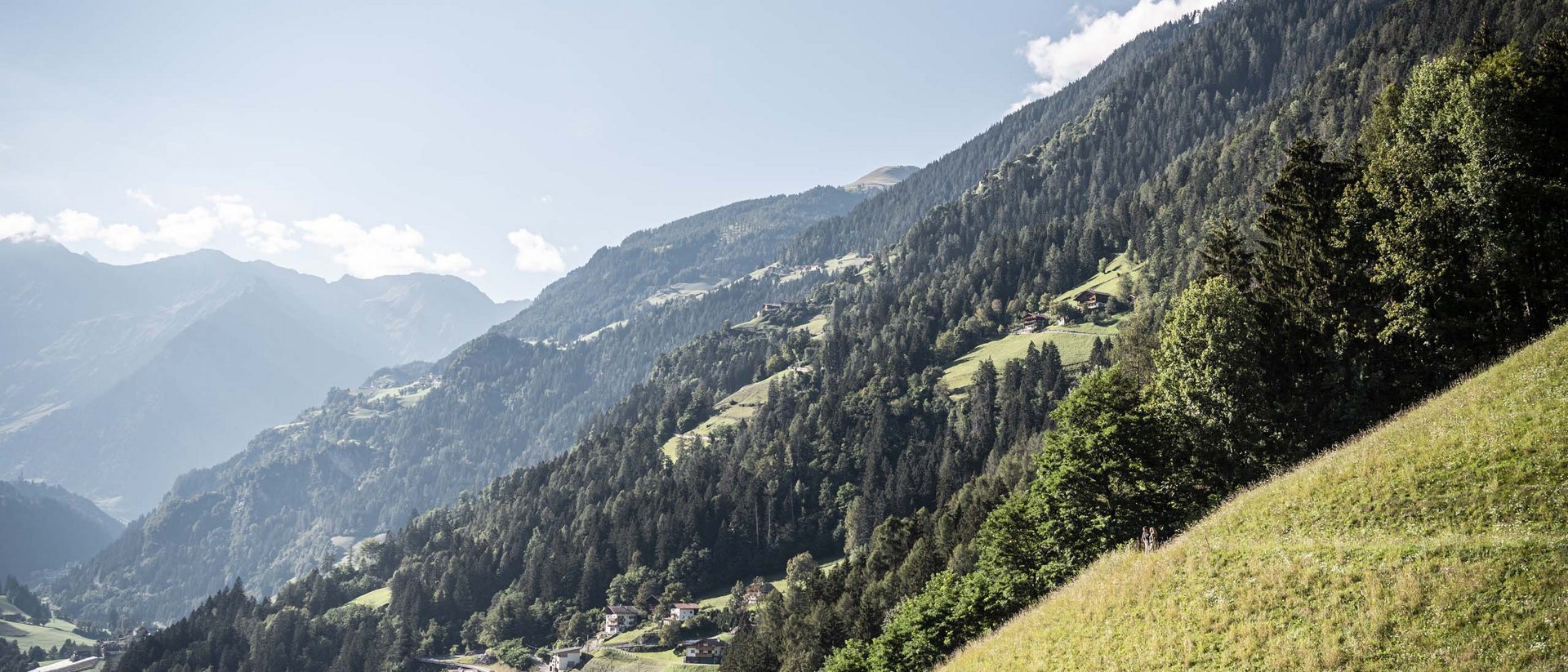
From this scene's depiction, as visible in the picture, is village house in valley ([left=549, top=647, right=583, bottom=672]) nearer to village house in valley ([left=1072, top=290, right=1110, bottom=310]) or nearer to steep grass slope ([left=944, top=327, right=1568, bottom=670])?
steep grass slope ([left=944, top=327, right=1568, bottom=670])

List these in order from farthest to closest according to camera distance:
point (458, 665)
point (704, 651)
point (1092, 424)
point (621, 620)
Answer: point (458, 665) < point (621, 620) < point (704, 651) < point (1092, 424)

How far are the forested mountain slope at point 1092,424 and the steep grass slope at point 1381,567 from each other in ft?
24.7

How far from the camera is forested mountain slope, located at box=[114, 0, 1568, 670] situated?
4156cm

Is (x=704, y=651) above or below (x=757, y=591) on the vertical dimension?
below

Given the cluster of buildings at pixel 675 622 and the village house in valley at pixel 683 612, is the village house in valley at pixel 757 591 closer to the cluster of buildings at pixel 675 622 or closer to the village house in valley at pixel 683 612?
the cluster of buildings at pixel 675 622

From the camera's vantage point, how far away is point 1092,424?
45.8 metres

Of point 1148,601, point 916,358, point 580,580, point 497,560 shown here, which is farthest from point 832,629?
point 497,560

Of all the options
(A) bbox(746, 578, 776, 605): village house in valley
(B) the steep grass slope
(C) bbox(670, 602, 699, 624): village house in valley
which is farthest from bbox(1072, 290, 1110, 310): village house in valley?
(B) the steep grass slope

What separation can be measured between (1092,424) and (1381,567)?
21.6 m

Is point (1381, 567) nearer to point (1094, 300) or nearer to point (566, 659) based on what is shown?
point (566, 659)

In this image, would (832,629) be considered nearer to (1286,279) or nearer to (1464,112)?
(1286,279)

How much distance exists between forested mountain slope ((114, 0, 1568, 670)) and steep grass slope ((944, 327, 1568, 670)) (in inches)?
296

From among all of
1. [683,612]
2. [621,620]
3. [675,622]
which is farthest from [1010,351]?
[621,620]

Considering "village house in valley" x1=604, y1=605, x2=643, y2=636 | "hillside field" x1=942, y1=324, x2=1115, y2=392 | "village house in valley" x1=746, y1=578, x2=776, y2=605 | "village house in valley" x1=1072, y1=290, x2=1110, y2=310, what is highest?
"village house in valley" x1=1072, y1=290, x2=1110, y2=310
